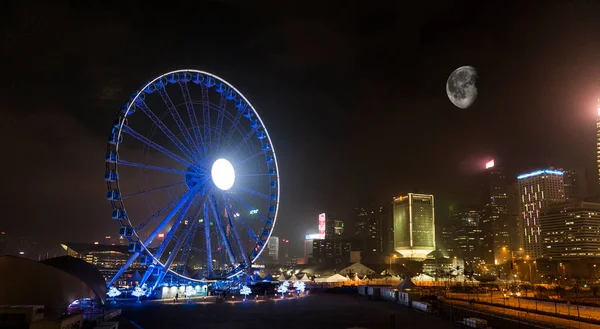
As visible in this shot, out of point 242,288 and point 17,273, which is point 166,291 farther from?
point 17,273

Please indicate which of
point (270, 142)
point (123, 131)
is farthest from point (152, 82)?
point (270, 142)

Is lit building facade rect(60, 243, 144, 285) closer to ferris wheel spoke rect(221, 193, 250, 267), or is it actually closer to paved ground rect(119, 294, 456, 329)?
ferris wheel spoke rect(221, 193, 250, 267)

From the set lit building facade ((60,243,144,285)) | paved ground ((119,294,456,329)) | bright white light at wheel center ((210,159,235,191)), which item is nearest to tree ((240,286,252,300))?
paved ground ((119,294,456,329))

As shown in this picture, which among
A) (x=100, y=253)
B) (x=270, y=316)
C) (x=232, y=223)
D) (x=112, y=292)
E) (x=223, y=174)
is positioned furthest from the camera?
(x=100, y=253)

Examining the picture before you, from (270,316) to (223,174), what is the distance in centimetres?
2167

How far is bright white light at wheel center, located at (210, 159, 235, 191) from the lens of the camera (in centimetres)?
5497

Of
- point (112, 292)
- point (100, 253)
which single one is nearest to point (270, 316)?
point (112, 292)

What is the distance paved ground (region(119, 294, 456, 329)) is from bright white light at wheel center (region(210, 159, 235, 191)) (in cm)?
1412

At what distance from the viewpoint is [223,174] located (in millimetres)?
55719

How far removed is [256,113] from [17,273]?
125 feet

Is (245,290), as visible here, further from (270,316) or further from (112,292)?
(270,316)

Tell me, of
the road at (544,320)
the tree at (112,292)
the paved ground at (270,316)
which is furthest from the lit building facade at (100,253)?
the road at (544,320)

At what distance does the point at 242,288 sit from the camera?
198 feet

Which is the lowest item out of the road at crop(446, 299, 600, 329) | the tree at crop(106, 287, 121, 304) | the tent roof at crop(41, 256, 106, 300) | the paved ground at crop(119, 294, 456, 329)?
the paved ground at crop(119, 294, 456, 329)
